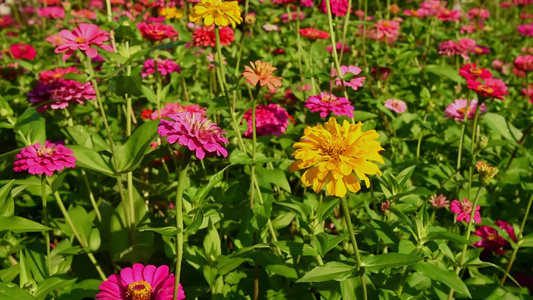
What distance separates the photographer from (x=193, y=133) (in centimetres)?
111

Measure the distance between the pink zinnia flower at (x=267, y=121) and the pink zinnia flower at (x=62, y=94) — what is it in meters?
0.67

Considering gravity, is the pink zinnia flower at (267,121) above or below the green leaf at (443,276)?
above

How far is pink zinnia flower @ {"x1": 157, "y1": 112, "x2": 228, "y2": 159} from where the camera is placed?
108 centimetres

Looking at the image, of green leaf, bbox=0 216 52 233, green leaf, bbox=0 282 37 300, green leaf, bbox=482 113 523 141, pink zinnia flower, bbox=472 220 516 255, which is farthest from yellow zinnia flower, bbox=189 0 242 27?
pink zinnia flower, bbox=472 220 516 255

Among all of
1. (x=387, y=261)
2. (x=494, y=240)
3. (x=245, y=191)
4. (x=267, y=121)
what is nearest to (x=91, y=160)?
A: (x=245, y=191)

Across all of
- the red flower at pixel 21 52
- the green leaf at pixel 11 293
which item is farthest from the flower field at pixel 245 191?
the red flower at pixel 21 52

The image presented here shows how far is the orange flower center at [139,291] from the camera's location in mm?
1124

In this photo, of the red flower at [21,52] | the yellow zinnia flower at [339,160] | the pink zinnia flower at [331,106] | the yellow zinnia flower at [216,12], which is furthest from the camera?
the red flower at [21,52]

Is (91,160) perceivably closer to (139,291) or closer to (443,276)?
(139,291)

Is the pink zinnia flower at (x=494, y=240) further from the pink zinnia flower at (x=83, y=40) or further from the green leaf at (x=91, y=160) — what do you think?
the pink zinnia flower at (x=83, y=40)

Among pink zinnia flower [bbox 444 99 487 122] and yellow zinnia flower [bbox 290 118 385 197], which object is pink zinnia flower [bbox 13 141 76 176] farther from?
pink zinnia flower [bbox 444 99 487 122]

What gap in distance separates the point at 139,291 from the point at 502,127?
181cm

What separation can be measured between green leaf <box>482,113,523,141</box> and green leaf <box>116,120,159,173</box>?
151cm

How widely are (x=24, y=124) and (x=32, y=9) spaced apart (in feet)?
14.9
